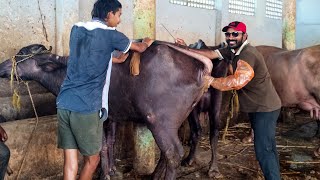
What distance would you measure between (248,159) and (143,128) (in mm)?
2076

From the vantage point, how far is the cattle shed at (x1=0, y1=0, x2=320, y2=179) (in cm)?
491

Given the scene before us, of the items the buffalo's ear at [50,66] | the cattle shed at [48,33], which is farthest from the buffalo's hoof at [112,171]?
the buffalo's ear at [50,66]

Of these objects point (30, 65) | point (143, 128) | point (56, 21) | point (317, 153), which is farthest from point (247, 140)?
point (30, 65)

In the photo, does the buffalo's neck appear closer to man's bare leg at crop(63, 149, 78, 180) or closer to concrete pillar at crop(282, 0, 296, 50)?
man's bare leg at crop(63, 149, 78, 180)

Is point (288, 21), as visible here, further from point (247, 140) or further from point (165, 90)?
point (165, 90)

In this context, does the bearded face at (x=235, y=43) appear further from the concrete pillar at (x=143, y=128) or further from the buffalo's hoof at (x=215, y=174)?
the buffalo's hoof at (x=215, y=174)

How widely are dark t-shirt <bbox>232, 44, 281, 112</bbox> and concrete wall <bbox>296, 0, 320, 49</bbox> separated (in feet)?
32.8

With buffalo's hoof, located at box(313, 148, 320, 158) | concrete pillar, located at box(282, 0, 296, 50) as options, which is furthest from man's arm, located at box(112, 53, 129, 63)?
concrete pillar, located at box(282, 0, 296, 50)

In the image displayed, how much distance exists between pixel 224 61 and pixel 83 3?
281 centimetres

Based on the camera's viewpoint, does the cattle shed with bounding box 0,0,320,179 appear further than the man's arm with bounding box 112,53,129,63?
Yes

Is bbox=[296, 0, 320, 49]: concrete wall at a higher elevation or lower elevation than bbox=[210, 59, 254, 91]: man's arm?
higher

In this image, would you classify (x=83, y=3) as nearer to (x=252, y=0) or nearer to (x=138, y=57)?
(x=138, y=57)

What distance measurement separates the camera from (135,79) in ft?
14.8

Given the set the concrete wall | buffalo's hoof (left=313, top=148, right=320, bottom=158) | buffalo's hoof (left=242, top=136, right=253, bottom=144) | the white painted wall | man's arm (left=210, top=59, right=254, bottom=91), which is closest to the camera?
man's arm (left=210, top=59, right=254, bottom=91)
